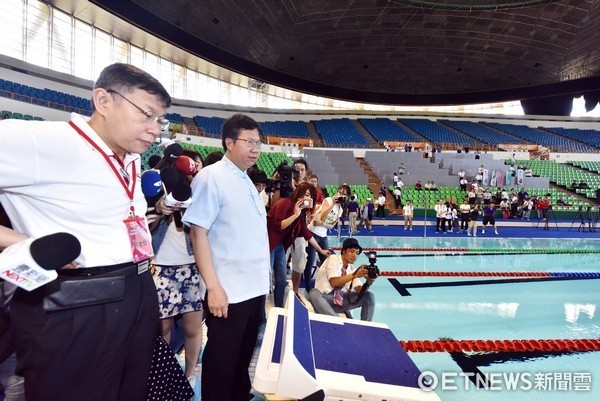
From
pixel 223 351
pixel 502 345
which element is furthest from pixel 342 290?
pixel 223 351

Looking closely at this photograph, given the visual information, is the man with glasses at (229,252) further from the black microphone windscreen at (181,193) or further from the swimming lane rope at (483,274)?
the swimming lane rope at (483,274)

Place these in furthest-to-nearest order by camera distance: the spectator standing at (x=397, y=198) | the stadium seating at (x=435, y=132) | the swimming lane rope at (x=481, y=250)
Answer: the stadium seating at (x=435, y=132)
the spectator standing at (x=397, y=198)
the swimming lane rope at (x=481, y=250)

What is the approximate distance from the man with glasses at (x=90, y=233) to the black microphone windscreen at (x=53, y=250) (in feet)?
0.43

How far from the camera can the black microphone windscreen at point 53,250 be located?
0.86 metres

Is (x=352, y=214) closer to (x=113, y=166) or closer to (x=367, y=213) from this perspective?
(x=367, y=213)

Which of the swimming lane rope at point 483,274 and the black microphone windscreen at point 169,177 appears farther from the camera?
the swimming lane rope at point 483,274

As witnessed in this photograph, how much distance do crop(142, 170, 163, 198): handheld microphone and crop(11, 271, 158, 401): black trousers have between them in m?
0.51

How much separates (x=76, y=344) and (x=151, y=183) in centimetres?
76

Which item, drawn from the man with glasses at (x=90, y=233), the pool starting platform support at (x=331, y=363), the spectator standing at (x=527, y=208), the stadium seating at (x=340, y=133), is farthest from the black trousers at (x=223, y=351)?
the stadium seating at (x=340, y=133)

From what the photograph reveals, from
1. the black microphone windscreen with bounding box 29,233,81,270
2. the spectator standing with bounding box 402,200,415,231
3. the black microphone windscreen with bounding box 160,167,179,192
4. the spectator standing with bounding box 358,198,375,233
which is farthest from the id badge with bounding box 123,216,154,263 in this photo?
the spectator standing with bounding box 402,200,415,231

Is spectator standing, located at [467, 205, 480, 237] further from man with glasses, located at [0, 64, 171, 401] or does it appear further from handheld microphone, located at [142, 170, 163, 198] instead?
man with glasses, located at [0, 64, 171, 401]

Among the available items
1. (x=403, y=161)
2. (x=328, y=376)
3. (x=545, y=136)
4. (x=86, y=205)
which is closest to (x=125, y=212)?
(x=86, y=205)

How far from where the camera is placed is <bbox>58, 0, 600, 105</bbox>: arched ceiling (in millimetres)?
18359

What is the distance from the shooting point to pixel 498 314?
404 centimetres
